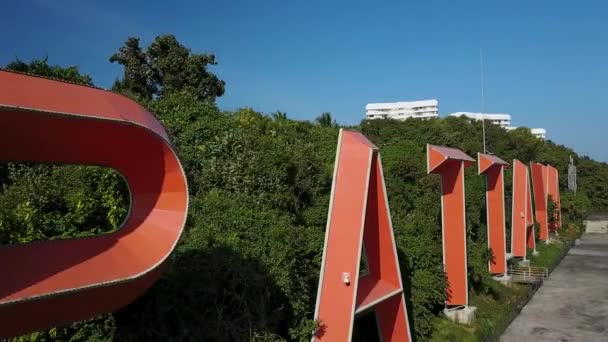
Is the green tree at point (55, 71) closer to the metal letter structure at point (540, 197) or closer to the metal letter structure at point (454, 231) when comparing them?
the metal letter structure at point (454, 231)

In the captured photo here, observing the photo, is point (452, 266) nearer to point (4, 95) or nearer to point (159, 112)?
point (159, 112)

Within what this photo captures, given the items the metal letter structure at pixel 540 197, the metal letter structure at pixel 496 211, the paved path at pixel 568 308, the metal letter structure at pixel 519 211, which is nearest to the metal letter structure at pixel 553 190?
the metal letter structure at pixel 540 197

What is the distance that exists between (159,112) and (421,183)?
12220 millimetres

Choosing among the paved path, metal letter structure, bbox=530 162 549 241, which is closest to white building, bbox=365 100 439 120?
metal letter structure, bbox=530 162 549 241

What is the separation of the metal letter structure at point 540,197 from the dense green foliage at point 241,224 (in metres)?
7.17

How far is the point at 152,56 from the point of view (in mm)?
35000

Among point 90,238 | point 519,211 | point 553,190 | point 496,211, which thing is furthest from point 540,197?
point 90,238

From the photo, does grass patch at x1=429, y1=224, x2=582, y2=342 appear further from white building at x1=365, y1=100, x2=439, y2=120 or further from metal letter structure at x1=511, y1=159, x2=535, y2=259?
white building at x1=365, y1=100, x2=439, y2=120

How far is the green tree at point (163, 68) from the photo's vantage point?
3419cm

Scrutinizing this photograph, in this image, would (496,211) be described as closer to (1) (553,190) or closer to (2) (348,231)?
(2) (348,231)

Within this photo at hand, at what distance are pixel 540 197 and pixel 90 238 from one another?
3380 cm

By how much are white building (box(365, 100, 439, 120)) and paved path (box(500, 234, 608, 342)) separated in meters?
121

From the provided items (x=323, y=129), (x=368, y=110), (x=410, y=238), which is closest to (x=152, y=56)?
(x=323, y=129)

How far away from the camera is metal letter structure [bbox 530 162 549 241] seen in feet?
110
